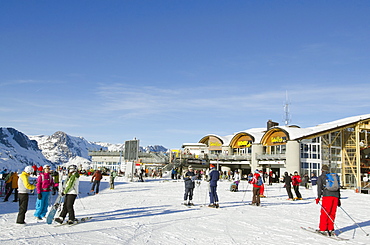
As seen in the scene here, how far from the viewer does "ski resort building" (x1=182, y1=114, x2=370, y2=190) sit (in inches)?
1389

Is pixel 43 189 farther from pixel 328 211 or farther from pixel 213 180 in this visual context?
pixel 328 211

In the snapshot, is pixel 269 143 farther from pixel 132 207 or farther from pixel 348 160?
pixel 132 207

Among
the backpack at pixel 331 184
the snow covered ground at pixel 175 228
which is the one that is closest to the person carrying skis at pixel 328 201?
the backpack at pixel 331 184

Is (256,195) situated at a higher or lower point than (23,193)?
lower

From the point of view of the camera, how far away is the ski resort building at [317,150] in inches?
1389

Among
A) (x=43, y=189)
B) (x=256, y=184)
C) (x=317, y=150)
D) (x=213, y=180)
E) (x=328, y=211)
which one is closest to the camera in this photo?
(x=328, y=211)

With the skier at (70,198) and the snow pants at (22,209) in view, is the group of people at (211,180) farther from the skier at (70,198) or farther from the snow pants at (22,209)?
the snow pants at (22,209)

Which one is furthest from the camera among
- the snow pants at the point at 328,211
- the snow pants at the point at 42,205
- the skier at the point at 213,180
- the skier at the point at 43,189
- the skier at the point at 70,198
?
the skier at the point at 213,180

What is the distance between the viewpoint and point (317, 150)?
40.5 metres

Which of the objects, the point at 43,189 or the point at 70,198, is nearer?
the point at 70,198

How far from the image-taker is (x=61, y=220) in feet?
28.3

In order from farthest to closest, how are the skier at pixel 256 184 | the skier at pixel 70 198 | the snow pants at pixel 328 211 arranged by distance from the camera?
the skier at pixel 256 184, the skier at pixel 70 198, the snow pants at pixel 328 211

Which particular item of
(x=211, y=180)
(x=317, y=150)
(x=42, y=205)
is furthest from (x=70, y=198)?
(x=317, y=150)

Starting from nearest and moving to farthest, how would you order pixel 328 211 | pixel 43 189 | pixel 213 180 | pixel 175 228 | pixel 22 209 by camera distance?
pixel 328 211 → pixel 22 209 → pixel 175 228 → pixel 43 189 → pixel 213 180
